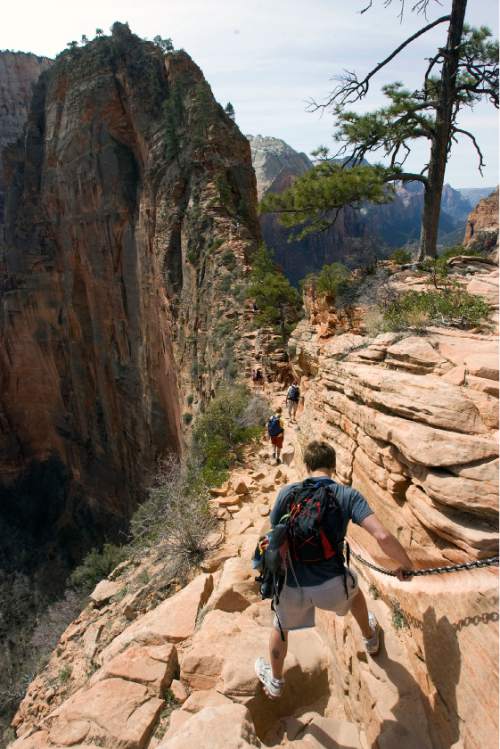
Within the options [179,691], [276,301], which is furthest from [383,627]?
[276,301]

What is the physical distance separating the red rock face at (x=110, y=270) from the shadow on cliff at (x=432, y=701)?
1211 cm

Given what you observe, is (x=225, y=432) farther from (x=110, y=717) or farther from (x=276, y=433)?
(x=110, y=717)

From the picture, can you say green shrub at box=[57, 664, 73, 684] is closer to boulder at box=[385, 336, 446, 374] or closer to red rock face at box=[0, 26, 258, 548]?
boulder at box=[385, 336, 446, 374]

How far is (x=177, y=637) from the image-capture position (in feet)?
14.4

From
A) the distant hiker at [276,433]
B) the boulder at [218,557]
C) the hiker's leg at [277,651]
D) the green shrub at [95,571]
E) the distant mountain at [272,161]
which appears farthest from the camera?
the distant mountain at [272,161]

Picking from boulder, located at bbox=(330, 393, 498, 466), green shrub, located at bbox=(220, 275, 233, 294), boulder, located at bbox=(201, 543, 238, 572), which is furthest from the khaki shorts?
green shrub, located at bbox=(220, 275, 233, 294)

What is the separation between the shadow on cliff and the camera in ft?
9.13

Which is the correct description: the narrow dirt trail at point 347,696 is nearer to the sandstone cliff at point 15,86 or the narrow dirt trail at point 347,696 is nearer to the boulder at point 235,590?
the boulder at point 235,590

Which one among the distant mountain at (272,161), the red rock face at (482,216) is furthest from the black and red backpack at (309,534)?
the distant mountain at (272,161)

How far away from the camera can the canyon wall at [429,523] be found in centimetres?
270

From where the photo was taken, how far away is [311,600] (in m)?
3.08

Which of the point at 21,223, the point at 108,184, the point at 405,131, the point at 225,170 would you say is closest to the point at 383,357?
the point at 405,131

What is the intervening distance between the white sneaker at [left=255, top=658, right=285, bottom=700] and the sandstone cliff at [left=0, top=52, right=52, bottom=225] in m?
68.2

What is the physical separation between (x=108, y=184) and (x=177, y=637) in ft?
85.1
